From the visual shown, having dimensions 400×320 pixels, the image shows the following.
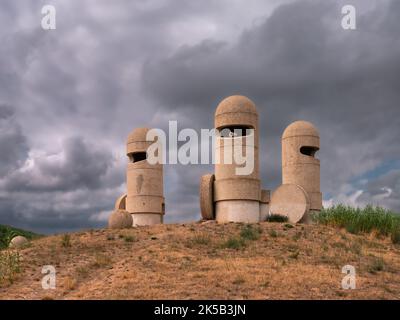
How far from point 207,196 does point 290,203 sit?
161 inches

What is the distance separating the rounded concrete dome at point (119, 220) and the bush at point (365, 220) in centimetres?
868

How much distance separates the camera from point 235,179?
2388cm

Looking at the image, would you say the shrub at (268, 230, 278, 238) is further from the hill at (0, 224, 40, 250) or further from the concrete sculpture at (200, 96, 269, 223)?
the hill at (0, 224, 40, 250)

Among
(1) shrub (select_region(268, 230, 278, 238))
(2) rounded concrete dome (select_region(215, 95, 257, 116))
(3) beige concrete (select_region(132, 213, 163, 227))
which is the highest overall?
(2) rounded concrete dome (select_region(215, 95, 257, 116))

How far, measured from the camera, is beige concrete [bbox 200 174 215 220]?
2409 cm

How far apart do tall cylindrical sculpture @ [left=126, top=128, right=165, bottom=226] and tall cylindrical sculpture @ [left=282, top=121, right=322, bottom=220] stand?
7.12 metres

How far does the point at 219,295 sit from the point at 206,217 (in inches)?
486

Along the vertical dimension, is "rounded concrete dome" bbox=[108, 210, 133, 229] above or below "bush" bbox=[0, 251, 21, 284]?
above

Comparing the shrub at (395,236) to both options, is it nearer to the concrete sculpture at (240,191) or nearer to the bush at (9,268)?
the concrete sculpture at (240,191)

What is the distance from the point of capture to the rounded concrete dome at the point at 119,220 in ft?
80.3

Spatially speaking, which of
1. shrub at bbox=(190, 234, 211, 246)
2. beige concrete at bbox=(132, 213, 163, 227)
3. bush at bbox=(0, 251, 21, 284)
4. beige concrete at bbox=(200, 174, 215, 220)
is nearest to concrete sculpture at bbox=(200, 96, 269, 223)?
beige concrete at bbox=(200, 174, 215, 220)

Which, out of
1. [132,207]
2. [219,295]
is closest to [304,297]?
[219,295]

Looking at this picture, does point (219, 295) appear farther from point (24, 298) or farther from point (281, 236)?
point (281, 236)

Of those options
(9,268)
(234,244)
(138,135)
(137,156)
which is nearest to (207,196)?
(234,244)
